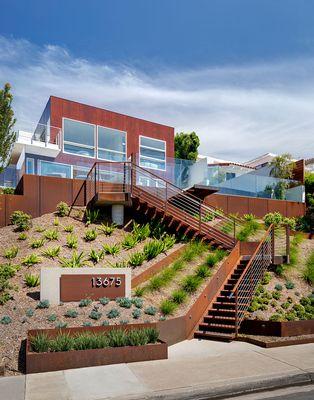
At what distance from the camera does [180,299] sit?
1322cm

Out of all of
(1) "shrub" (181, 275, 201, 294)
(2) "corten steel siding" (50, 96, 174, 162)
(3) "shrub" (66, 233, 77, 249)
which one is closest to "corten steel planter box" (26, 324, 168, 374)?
(1) "shrub" (181, 275, 201, 294)

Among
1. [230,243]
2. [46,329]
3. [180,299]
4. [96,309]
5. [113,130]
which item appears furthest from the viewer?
[113,130]

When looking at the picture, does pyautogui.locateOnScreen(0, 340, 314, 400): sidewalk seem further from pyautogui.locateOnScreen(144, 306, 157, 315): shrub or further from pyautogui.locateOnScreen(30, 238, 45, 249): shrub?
pyautogui.locateOnScreen(30, 238, 45, 249): shrub

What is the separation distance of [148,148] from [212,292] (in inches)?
736

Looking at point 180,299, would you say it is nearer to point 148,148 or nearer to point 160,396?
point 160,396

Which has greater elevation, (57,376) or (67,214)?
(67,214)

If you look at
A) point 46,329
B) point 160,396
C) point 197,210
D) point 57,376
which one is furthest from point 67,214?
point 160,396

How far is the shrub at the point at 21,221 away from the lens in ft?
56.2

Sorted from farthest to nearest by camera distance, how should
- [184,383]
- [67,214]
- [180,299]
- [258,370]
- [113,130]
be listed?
1. [113,130]
2. [67,214]
3. [180,299]
4. [258,370]
5. [184,383]

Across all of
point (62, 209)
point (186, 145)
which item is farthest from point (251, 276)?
point (186, 145)

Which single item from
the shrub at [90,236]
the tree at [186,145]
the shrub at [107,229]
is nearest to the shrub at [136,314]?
the shrub at [90,236]

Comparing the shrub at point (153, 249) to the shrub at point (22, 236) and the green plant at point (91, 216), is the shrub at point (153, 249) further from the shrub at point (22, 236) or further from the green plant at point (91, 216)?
the shrub at point (22, 236)

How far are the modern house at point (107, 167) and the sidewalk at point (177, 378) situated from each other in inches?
409

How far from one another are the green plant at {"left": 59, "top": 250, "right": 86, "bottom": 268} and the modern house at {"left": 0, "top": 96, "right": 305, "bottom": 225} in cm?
436
